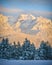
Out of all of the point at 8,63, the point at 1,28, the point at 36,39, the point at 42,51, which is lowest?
the point at 8,63

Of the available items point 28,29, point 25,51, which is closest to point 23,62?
point 25,51

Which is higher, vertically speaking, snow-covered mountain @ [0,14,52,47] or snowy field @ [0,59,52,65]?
snow-covered mountain @ [0,14,52,47]

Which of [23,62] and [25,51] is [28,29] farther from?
[23,62]

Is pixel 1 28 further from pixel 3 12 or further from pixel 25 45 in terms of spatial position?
pixel 25 45

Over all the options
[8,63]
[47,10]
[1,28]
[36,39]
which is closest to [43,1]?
[47,10]

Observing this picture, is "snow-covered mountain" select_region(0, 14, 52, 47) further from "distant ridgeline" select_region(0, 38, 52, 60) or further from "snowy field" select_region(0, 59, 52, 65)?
"snowy field" select_region(0, 59, 52, 65)

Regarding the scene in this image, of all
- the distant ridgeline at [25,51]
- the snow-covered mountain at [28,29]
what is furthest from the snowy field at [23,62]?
the snow-covered mountain at [28,29]

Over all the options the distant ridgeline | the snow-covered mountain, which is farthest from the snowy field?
the snow-covered mountain

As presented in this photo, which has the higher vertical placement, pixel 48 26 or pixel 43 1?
pixel 43 1
